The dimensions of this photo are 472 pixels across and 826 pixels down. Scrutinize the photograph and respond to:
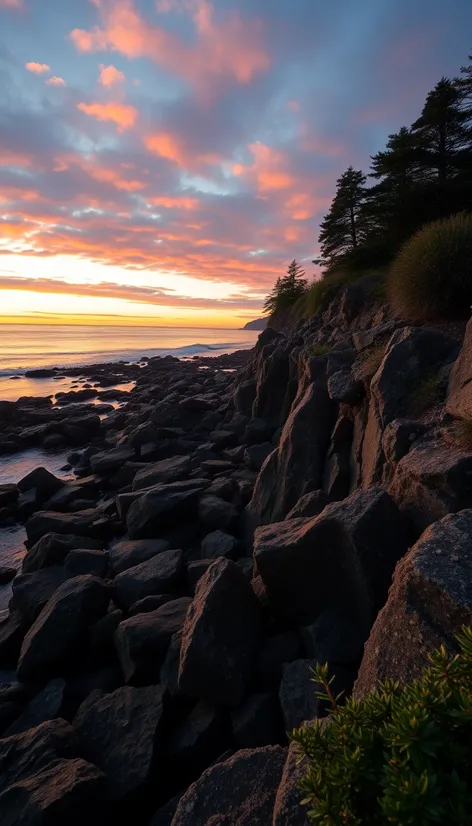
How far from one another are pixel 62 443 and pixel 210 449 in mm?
10715

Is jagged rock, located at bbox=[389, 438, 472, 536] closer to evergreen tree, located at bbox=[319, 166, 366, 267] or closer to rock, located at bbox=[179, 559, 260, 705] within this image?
rock, located at bbox=[179, 559, 260, 705]

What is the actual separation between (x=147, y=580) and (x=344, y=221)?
90.3 feet

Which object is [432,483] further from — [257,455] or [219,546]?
[257,455]

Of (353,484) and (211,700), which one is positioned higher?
(353,484)

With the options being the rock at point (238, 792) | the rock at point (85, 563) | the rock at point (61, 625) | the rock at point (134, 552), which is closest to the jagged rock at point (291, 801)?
the rock at point (238, 792)

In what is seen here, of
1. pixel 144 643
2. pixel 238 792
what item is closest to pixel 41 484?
pixel 144 643

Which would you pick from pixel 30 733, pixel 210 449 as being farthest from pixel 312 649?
pixel 210 449

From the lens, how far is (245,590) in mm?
6332

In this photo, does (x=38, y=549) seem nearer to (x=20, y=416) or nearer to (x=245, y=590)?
(x=245, y=590)

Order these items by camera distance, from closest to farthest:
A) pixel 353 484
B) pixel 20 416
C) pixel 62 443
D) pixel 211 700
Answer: pixel 211 700 < pixel 353 484 < pixel 62 443 < pixel 20 416

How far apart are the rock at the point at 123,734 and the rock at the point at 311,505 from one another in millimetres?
3730

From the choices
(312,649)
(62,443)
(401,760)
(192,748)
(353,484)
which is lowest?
(62,443)

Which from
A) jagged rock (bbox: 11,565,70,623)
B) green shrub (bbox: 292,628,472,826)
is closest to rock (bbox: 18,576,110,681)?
jagged rock (bbox: 11,565,70,623)

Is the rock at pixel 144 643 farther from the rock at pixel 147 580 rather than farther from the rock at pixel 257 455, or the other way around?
the rock at pixel 257 455
